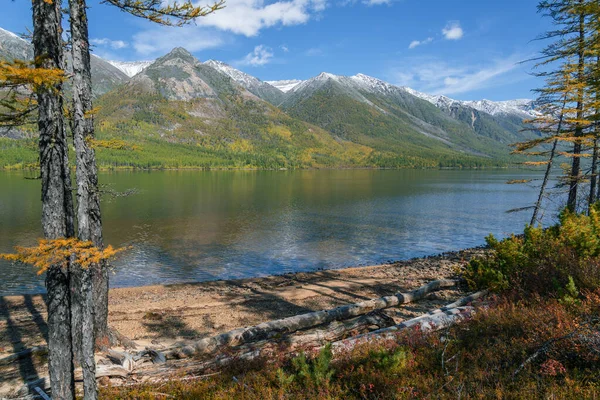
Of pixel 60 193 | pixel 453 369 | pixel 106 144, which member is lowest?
pixel 453 369

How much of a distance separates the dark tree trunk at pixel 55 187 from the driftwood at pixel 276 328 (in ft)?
9.50

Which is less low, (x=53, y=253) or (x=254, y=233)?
(x=53, y=253)

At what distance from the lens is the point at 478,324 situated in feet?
27.2

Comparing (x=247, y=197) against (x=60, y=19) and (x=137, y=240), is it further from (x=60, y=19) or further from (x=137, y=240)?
(x=60, y=19)

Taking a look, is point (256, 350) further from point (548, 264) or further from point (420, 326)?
point (548, 264)

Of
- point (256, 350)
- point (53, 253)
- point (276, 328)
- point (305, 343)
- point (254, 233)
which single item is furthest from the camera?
point (254, 233)

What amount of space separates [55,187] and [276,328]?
273 inches

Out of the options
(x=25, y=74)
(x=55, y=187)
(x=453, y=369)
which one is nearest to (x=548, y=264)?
(x=453, y=369)

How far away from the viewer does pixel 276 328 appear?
1048 centimetres

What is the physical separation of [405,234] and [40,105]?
38.7 m

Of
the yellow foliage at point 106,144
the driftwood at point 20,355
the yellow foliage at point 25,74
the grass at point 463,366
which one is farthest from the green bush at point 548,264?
the driftwood at point 20,355

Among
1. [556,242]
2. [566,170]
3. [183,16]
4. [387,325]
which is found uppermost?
[183,16]

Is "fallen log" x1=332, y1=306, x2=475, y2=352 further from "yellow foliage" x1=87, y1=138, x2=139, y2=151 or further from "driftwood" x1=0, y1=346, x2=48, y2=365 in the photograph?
"driftwood" x1=0, y1=346, x2=48, y2=365

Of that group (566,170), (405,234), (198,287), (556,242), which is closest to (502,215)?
(405,234)
